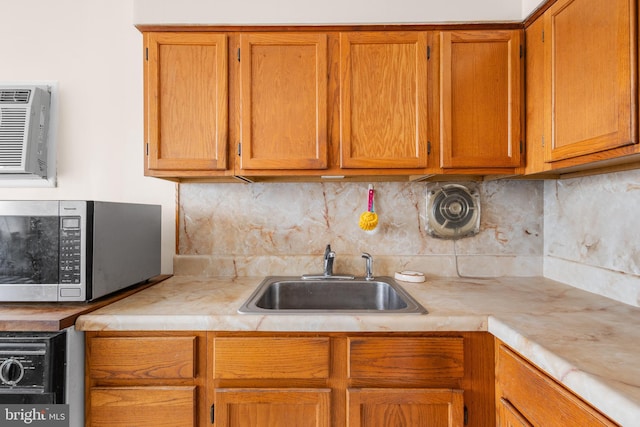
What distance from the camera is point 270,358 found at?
1.09m

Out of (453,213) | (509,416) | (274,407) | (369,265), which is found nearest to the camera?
(509,416)

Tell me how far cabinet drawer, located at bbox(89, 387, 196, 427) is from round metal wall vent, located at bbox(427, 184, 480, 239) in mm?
1328

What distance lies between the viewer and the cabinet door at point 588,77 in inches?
37.4

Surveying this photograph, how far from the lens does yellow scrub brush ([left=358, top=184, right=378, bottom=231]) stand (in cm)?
Result: 170

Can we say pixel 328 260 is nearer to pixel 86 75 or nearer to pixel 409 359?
pixel 409 359

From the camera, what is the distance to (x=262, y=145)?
144cm

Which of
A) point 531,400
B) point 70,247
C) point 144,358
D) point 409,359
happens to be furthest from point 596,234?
point 70,247

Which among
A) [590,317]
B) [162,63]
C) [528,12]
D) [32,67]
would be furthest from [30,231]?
[528,12]

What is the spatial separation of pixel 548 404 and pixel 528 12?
1.43 metres

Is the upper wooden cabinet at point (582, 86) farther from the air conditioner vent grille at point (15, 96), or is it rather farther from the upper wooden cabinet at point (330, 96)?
the air conditioner vent grille at point (15, 96)

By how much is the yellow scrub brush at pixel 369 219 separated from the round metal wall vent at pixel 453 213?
30 centimetres

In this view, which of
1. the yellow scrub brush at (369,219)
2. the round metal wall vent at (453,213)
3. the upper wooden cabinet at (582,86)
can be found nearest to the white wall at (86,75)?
the yellow scrub brush at (369,219)

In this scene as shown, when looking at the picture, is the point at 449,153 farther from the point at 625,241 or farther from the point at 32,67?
the point at 32,67

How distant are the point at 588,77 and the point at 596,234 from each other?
69 cm
